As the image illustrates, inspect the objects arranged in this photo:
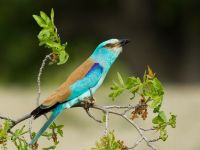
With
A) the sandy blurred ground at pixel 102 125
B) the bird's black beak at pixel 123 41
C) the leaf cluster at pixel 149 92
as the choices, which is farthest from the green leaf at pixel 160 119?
the sandy blurred ground at pixel 102 125

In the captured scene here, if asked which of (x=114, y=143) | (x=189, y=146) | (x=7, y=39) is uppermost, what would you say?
(x=7, y=39)

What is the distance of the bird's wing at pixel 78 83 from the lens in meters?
4.22

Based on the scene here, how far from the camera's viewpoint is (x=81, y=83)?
4367mm

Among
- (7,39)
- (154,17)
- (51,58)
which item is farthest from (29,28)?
(51,58)

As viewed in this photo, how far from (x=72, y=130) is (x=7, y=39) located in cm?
550

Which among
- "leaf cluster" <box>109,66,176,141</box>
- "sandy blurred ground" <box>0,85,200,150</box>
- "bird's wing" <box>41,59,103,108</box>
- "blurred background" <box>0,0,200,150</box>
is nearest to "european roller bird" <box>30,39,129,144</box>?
"bird's wing" <box>41,59,103,108</box>

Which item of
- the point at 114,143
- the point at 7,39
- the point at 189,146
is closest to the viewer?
the point at 114,143

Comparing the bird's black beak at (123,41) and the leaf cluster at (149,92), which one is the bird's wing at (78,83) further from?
the leaf cluster at (149,92)

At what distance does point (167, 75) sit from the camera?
18.0m

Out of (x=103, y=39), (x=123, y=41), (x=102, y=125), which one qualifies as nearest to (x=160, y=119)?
(x=123, y=41)

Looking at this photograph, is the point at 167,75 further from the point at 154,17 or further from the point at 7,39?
the point at 7,39

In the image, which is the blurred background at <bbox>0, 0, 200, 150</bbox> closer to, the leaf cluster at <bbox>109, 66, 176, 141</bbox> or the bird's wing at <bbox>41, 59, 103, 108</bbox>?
the bird's wing at <bbox>41, 59, 103, 108</bbox>

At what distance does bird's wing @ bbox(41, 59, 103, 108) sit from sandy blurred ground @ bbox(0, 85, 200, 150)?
197 inches

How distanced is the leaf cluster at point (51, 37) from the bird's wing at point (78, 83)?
265mm
